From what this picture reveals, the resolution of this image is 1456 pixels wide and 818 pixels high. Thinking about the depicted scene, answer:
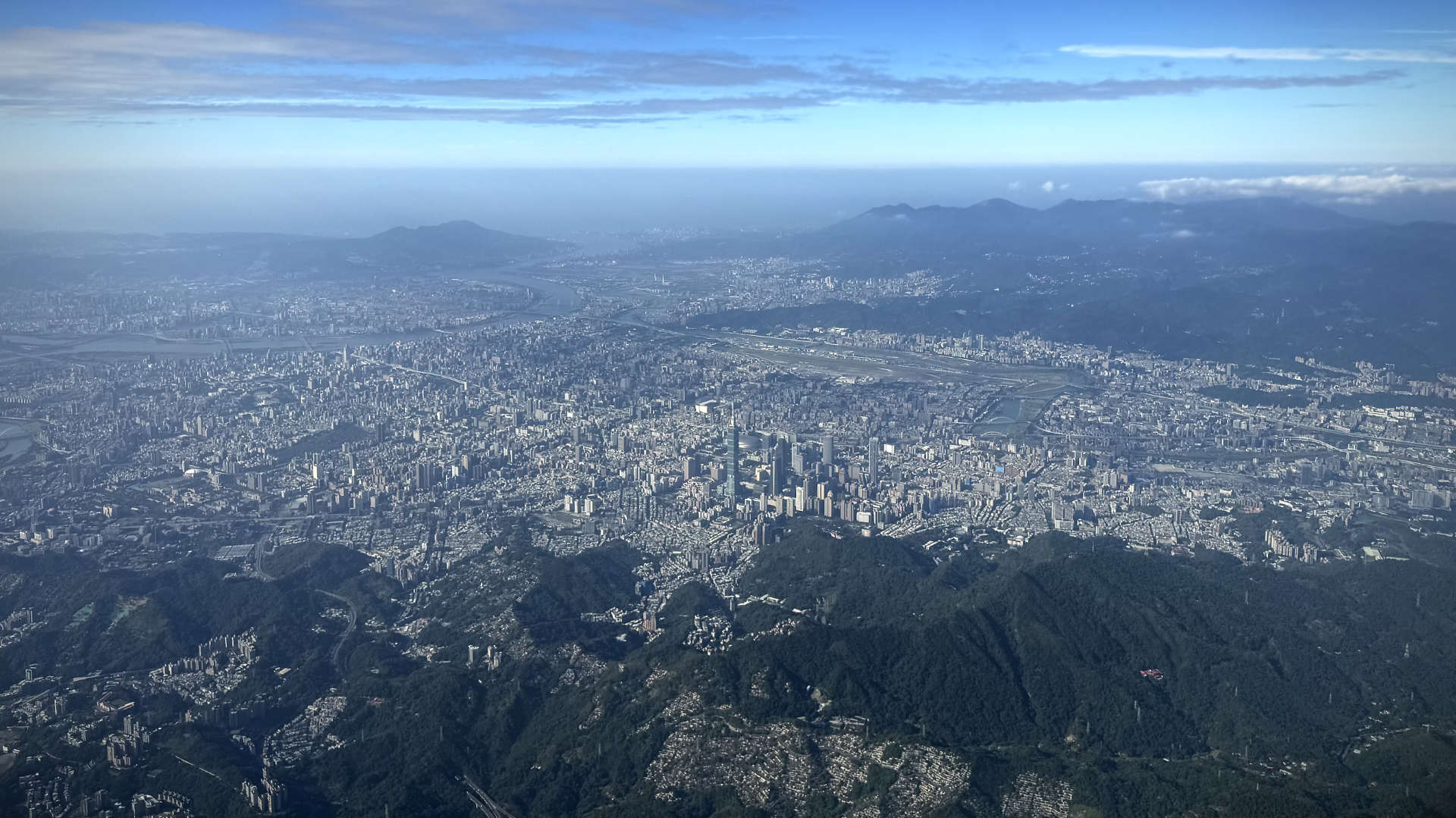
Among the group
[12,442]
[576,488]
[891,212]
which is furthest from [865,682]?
[891,212]

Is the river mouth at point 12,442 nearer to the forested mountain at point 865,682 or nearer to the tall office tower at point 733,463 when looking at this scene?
the forested mountain at point 865,682

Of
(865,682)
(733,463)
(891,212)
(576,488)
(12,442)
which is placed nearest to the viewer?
(865,682)

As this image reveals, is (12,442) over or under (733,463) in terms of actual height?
over

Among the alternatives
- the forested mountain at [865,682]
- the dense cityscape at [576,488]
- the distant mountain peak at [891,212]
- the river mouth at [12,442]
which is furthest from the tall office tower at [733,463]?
the distant mountain peak at [891,212]

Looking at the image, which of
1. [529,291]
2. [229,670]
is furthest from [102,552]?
[529,291]

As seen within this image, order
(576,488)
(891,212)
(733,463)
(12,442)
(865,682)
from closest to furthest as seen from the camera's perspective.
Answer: (865,682) → (576,488) → (733,463) → (12,442) → (891,212)

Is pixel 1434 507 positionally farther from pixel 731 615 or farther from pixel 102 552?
pixel 102 552

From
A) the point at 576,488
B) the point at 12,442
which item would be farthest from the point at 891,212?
the point at 12,442

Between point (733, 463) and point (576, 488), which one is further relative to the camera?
point (733, 463)

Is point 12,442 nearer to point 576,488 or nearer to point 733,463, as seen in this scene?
point 576,488

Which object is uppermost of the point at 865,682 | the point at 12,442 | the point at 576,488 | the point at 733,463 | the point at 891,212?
the point at 891,212
